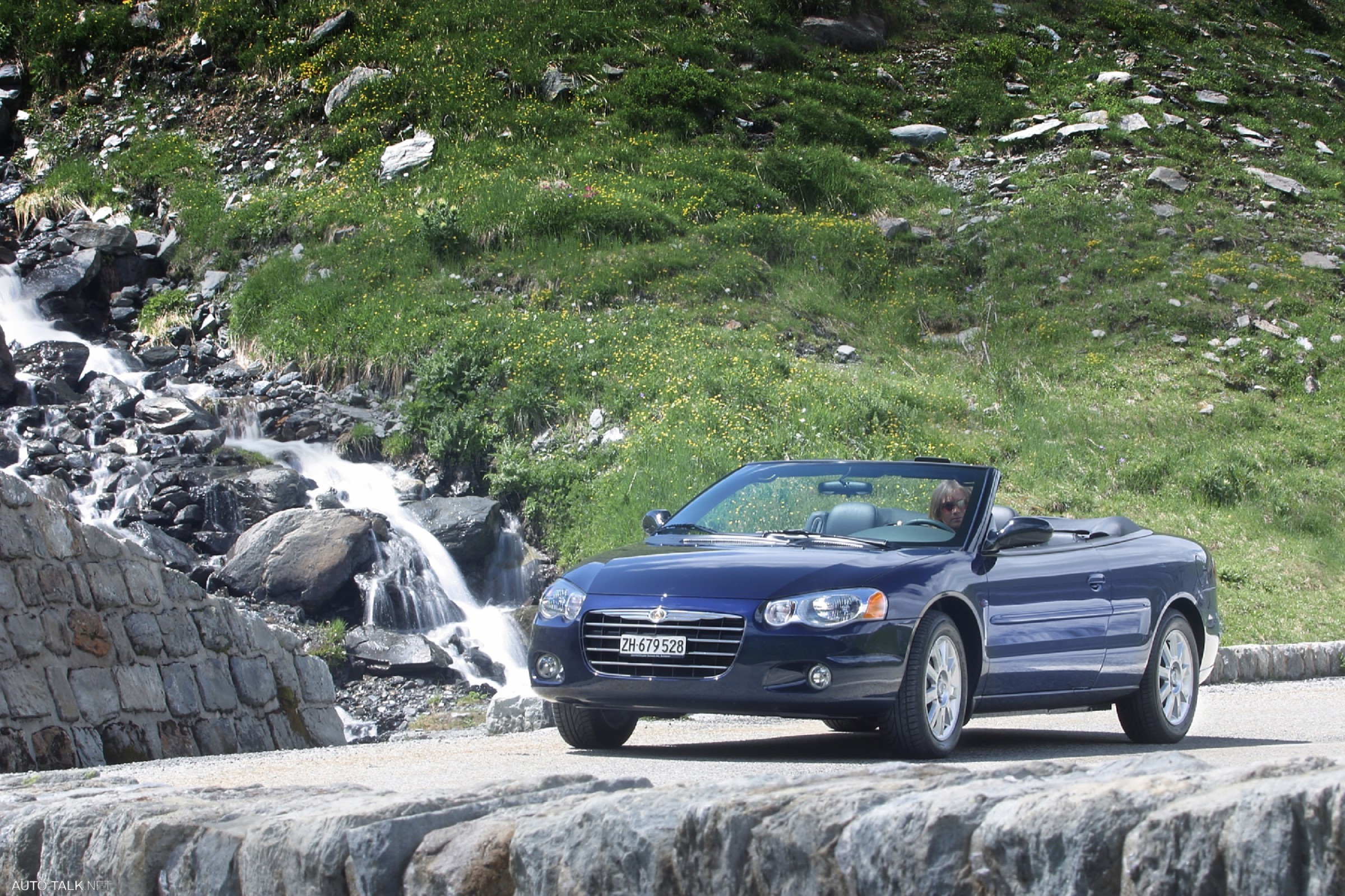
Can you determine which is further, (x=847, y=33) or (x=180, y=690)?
(x=847, y=33)

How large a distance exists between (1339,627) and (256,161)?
24892 mm

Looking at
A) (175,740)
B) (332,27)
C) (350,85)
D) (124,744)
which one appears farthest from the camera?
(332,27)

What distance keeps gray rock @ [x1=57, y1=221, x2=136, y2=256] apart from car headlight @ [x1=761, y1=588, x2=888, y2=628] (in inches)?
947

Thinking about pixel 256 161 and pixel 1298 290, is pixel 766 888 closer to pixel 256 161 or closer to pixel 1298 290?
pixel 1298 290

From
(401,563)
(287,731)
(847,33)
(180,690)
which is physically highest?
(180,690)

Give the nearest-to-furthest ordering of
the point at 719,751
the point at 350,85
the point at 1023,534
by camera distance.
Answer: the point at 1023,534 → the point at 719,751 → the point at 350,85

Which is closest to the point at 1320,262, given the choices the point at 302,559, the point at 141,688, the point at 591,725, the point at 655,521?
the point at 302,559

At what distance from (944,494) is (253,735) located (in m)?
4.97

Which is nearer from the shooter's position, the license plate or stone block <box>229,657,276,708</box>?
the license plate

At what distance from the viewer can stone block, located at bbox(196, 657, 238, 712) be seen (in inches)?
348

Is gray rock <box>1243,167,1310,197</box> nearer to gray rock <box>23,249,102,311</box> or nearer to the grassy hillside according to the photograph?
the grassy hillside

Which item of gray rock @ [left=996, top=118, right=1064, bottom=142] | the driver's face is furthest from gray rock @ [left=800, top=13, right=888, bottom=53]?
the driver's face

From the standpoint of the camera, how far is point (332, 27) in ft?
117

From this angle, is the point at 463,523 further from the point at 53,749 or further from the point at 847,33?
the point at 847,33
